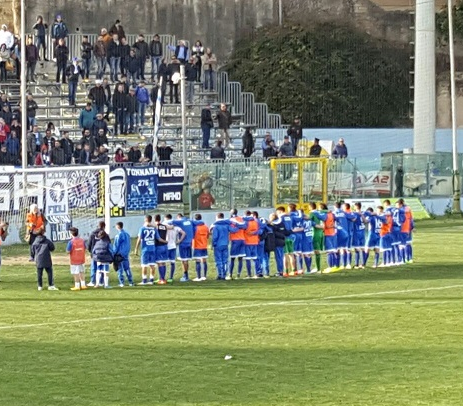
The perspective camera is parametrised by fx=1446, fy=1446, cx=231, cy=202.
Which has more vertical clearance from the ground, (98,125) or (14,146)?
(98,125)

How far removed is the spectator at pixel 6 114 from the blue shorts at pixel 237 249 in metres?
15.4

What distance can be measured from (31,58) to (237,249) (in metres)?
19.4

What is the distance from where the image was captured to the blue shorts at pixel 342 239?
3684 cm

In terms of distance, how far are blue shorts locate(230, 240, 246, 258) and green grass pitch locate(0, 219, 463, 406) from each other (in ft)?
3.00

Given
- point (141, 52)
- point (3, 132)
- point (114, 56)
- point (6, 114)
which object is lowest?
point (3, 132)

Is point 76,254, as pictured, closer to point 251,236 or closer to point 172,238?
point 172,238

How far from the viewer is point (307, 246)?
119ft

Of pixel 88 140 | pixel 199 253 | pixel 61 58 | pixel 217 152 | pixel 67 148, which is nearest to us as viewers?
pixel 199 253

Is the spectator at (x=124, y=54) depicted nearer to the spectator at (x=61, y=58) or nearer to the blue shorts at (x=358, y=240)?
the spectator at (x=61, y=58)

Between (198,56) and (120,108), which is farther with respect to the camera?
(198,56)

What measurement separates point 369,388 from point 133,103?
3378 cm

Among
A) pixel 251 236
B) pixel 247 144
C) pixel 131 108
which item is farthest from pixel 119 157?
pixel 251 236

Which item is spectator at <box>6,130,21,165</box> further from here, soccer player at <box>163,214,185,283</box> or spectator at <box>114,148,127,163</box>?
soccer player at <box>163,214,185,283</box>

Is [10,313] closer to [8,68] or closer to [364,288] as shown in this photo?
[364,288]
